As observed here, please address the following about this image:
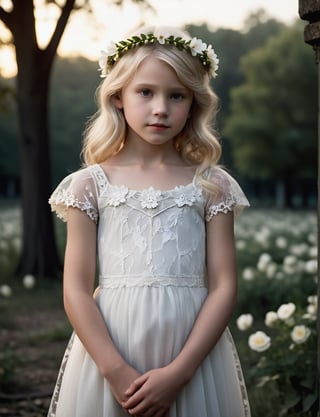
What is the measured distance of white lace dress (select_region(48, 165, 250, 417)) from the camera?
2.64 m

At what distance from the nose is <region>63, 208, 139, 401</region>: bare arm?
0.44 m

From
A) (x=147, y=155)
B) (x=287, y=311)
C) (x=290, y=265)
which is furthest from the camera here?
(x=290, y=265)

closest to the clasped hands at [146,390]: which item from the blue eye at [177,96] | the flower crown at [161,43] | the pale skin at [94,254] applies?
the pale skin at [94,254]

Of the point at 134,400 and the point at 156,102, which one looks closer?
the point at 134,400

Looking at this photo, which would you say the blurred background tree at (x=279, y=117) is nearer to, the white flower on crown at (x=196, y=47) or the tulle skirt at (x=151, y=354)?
the white flower on crown at (x=196, y=47)

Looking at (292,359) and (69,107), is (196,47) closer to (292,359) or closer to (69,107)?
(292,359)

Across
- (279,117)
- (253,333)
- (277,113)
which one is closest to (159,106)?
(253,333)

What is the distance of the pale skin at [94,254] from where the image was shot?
2.52 m

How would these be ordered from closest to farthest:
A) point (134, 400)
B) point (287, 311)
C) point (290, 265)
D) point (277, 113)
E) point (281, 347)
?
point (134, 400)
point (287, 311)
point (281, 347)
point (290, 265)
point (277, 113)

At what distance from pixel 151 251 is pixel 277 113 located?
3508cm

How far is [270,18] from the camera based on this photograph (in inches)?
1858

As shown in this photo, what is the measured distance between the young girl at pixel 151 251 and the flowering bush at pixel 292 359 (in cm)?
138

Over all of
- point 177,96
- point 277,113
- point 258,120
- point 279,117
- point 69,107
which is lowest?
point 177,96

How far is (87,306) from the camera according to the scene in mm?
2629
